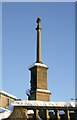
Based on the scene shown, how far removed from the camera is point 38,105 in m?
14.8

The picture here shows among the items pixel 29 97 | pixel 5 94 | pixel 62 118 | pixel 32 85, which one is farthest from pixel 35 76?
pixel 5 94

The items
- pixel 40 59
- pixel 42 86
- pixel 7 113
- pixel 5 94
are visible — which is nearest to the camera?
pixel 7 113

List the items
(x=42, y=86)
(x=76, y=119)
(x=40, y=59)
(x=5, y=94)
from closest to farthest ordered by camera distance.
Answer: (x=76, y=119)
(x=42, y=86)
(x=40, y=59)
(x=5, y=94)

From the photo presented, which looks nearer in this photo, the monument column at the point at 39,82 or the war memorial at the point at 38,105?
the war memorial at the point at 38,105

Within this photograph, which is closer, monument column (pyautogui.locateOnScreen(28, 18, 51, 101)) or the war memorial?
the war memorial

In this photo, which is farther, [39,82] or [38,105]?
[39,82]

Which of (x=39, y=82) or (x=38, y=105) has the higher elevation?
(x=39, y=82)

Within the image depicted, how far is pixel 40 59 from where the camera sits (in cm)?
2573

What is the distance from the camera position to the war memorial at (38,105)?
14.4 metres

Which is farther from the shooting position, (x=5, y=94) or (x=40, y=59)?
(x=5, y=94)

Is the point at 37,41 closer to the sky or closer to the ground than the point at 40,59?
closer to the sky

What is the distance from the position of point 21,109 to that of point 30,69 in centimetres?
1068

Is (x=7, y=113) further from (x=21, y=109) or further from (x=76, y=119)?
(x=76, y=119)

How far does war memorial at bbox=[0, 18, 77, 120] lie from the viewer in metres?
14.4
